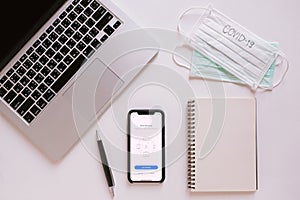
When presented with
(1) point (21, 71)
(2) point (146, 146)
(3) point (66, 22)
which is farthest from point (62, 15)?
(2) point (146, 146)

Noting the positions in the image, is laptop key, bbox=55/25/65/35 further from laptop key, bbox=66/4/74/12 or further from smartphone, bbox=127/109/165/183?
smartphone, bbox=127/109/165/183

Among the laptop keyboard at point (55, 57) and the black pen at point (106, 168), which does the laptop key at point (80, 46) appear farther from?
the black pen at point (106, 168)

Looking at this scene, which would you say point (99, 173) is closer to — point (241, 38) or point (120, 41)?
point (120, 41)

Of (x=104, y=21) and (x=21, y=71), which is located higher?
(x=104, y=21)

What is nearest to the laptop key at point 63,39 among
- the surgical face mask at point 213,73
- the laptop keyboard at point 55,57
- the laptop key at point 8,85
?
the laptop keyboard at point 55,57

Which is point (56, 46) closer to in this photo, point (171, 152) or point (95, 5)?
point (95, 5)

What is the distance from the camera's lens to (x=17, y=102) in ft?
2.78

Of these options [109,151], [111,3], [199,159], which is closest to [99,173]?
[109,151]

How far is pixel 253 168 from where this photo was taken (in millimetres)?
857

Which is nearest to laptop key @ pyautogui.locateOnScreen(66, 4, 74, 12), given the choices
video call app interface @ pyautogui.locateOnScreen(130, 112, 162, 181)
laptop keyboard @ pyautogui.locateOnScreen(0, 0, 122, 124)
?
laptop keyboard @ pyautogui.locateOnScreen(0, 0, 122, 124)

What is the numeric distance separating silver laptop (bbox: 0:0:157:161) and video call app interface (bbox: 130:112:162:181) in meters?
0.07

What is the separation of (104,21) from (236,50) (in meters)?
0.23

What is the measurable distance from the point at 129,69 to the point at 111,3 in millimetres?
116

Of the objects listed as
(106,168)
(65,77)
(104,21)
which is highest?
(104,21)
